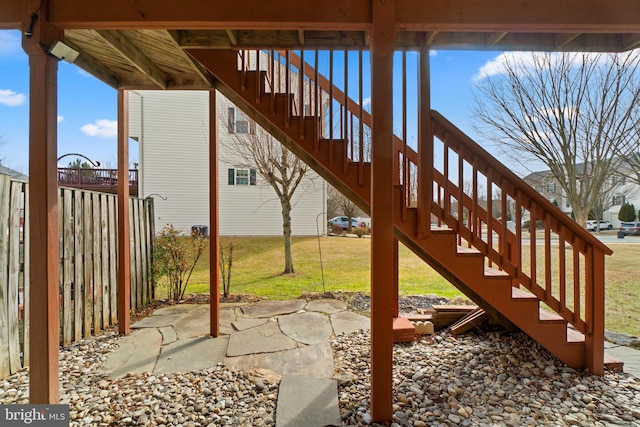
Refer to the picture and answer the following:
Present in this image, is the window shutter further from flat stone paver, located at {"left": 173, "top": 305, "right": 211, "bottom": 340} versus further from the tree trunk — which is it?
flat stone paver, located at {"left": 173, "top": 305, "right": 211, "bottom": 340}

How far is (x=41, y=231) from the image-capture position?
5.90 ft

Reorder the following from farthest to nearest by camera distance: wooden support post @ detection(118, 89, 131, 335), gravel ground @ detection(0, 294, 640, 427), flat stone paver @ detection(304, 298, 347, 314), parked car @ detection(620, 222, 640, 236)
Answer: parked car @ detection(620, 222, 640, 236) < flat stone paver @ detection(304, 298, 347, 314) < wooden support post @ detection(118, 89, 131, 335) < gravel ground @ detection(0, 294, 640, 427)

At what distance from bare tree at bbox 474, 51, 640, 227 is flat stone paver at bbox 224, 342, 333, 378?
414 centimetres

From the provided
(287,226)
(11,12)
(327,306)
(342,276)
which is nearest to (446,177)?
(327,306)

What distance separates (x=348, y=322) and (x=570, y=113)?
164 inches

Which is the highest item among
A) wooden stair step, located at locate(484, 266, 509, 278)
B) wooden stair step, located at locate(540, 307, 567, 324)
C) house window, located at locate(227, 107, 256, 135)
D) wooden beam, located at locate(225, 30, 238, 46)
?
house window, located at locate(227, 107, 256, 135)

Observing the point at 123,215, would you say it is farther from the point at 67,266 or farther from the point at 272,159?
the point at 272,159

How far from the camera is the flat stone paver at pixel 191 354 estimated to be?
8.28 ft

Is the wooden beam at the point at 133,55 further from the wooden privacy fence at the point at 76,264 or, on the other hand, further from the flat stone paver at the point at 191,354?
the flat stone paver at the point at 191,354

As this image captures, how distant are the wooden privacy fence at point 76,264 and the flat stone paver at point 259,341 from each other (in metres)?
1.54

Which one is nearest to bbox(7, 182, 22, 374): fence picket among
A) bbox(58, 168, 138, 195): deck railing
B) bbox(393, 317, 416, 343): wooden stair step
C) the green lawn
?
the green lawn

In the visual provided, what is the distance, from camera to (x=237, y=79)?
2650 mm

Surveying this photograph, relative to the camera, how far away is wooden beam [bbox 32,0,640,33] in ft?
6.01

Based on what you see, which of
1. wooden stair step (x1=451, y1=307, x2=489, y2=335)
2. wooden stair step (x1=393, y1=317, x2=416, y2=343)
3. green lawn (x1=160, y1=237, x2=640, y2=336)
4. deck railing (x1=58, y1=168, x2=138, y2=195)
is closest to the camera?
wooden stair step (x1=393, y1=317, x2=416, y2=343)
